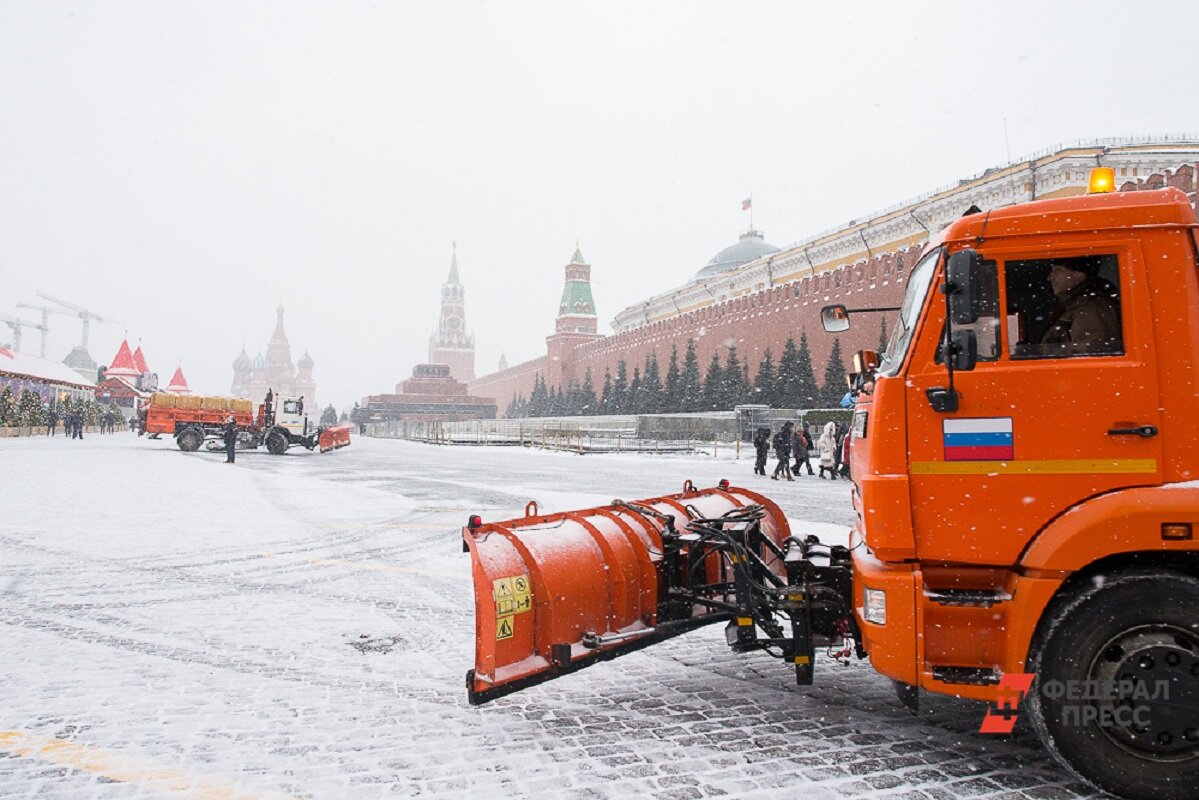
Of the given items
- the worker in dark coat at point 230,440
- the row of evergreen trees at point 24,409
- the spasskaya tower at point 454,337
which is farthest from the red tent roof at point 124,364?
the spasskaya tower at point 454,337

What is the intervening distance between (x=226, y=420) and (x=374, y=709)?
1183 inches

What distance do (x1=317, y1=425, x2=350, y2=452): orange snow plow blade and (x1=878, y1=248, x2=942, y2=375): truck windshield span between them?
106ft

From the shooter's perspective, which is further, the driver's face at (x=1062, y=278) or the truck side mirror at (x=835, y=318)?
the truck side mirror at (x=835, y=318)

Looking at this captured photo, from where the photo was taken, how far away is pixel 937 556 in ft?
11.3

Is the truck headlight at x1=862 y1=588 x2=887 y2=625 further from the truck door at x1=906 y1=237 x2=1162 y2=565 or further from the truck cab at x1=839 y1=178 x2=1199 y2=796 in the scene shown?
the truck door at x1=906 y1=237 x2=1162 y2=565

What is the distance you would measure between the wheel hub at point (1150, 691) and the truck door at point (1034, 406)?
535 mm

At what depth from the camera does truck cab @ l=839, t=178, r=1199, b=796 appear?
10.3ft

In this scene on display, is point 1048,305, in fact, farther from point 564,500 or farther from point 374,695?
point 564,500

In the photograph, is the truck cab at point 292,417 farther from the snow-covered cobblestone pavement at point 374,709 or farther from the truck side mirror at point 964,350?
the truck side mirror at point 964,350

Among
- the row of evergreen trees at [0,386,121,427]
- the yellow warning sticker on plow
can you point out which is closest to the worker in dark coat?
the yellow warning sticker on plow

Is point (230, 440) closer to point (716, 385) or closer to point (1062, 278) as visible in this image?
point (1062, 278)

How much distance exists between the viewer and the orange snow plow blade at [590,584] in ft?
12.7

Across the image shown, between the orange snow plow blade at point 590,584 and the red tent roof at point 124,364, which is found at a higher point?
the red tent roof at point 124,364

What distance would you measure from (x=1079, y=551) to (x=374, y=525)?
9.74 metres
